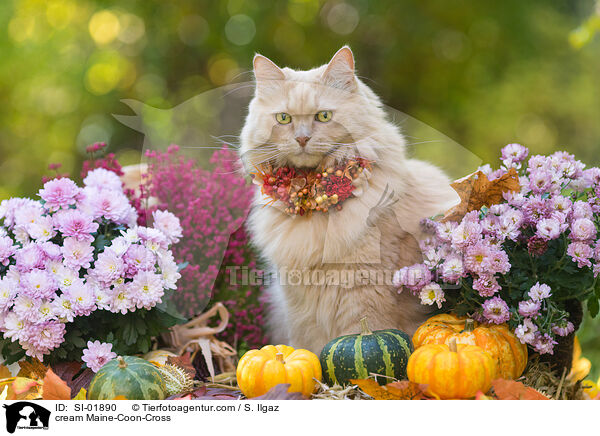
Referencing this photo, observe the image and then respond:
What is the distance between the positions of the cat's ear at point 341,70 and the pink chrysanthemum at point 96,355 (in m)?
0.91

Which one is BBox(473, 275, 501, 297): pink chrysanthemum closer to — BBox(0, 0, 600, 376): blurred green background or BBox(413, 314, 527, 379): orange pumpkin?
BBox(413, 314, 527, 379): orange pumpkin

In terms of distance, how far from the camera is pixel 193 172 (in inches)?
66.8

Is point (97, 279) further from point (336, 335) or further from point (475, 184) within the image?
point (475, 184)

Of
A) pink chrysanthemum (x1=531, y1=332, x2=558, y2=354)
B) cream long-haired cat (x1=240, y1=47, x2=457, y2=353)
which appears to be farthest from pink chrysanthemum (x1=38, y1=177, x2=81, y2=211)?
pink chrysanthemum (x1=531, y1=332, x2=558, y2=354)

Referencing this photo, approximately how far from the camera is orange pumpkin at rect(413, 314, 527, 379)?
1267 millimetres

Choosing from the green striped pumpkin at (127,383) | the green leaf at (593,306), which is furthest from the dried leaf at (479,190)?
the green striped pumpkin at (127,383)

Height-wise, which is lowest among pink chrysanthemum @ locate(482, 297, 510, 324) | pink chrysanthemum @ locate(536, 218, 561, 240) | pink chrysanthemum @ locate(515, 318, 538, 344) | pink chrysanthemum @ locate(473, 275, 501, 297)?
pink chrysanthemum @ locate(515, 318, 538, 344)

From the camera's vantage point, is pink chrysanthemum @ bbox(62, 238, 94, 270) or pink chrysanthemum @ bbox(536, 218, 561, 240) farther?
pink chrysanthemum @ bbox(62, 238, 94, 270)

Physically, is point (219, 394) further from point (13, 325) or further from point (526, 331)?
point (526, 331)

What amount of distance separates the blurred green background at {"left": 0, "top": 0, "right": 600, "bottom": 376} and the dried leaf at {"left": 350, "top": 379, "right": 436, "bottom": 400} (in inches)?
28.5

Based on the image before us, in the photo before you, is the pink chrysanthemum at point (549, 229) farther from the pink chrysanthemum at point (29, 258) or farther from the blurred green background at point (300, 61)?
the pink chrysanthemum at point (29, 258)

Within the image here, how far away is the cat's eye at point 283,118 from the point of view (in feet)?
4.43
